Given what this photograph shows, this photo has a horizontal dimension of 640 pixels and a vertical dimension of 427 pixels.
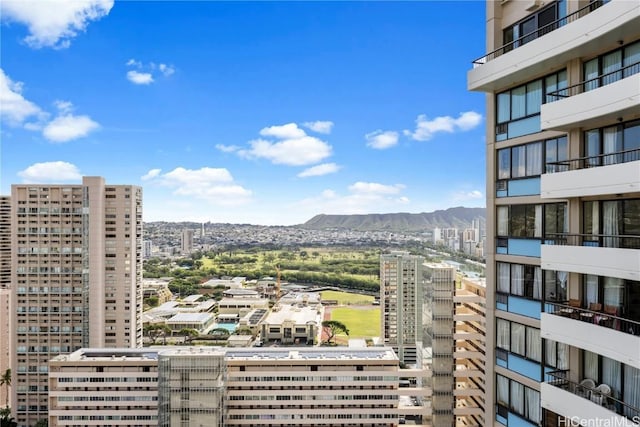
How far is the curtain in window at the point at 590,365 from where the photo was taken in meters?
2.63

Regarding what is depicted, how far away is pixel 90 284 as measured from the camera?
1677 centimetres

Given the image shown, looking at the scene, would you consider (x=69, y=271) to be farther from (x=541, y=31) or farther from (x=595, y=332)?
(x=595, y=332)

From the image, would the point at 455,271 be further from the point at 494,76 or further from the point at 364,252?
the point at 364,252

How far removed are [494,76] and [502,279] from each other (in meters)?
1.64

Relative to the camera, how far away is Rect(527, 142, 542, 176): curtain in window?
3094mm

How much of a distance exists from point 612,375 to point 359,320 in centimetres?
2706

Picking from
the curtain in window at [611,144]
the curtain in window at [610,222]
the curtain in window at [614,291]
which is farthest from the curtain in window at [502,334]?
the curtain in window at [611,144]

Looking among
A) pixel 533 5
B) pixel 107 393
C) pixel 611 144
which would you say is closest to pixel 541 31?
pixel 533 5

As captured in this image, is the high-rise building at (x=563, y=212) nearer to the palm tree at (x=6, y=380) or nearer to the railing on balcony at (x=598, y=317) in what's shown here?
the railing on balcony at (x=598, y=317)

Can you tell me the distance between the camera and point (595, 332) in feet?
7.85

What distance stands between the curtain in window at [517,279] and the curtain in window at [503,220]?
28 centimetres

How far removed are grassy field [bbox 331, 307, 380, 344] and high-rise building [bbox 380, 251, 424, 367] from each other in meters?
3.27

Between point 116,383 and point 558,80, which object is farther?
point 116,383

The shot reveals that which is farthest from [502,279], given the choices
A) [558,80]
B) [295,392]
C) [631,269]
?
[295,392]
